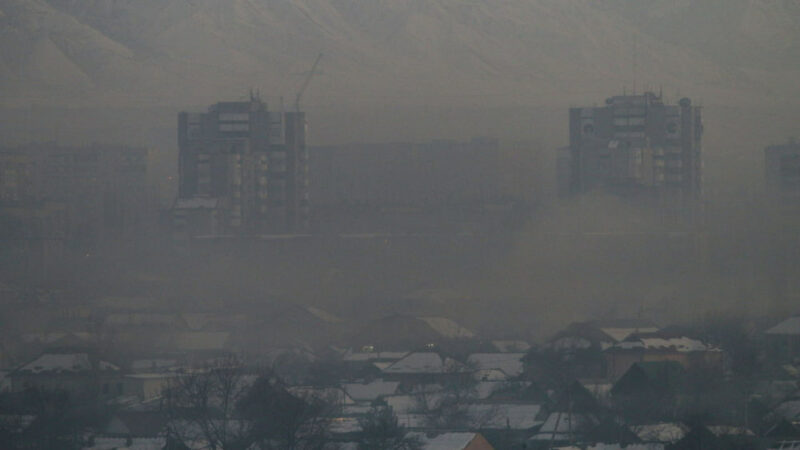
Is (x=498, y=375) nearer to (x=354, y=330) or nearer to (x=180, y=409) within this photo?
(x=180, y=409)

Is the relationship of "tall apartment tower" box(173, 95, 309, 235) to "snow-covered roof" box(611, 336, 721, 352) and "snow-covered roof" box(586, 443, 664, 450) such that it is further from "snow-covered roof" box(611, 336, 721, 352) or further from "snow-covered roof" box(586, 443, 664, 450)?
"snow-covered roof" box(586, 443, 664, 450)

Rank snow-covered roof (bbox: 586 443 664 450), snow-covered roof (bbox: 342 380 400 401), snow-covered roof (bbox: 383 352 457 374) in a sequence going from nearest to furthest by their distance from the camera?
snow-covered roof (bbox: 586 443 664 450)
snow-covered roof (bbox: 342 380 400 401)
snow-covered roof (bbox: 383 352 457 374)

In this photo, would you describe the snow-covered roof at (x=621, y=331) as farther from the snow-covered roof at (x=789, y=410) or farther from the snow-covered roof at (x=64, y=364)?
the snow-covered roof at (x=789, y=410)

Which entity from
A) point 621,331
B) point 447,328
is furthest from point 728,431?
point 447,328

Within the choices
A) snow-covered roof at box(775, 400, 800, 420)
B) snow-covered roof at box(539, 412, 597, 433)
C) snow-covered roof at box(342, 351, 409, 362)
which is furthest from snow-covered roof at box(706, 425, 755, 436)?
snow-covered roof at box(342, 351, 409, 362)

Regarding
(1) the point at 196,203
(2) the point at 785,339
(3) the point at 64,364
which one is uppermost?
(1) the point at 196,203

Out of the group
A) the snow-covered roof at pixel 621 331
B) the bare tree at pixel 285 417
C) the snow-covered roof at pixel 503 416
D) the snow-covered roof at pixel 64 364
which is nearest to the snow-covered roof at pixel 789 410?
the snow-covered roof at pixel 503 416

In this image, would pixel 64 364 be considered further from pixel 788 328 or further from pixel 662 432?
pixel 788 328
